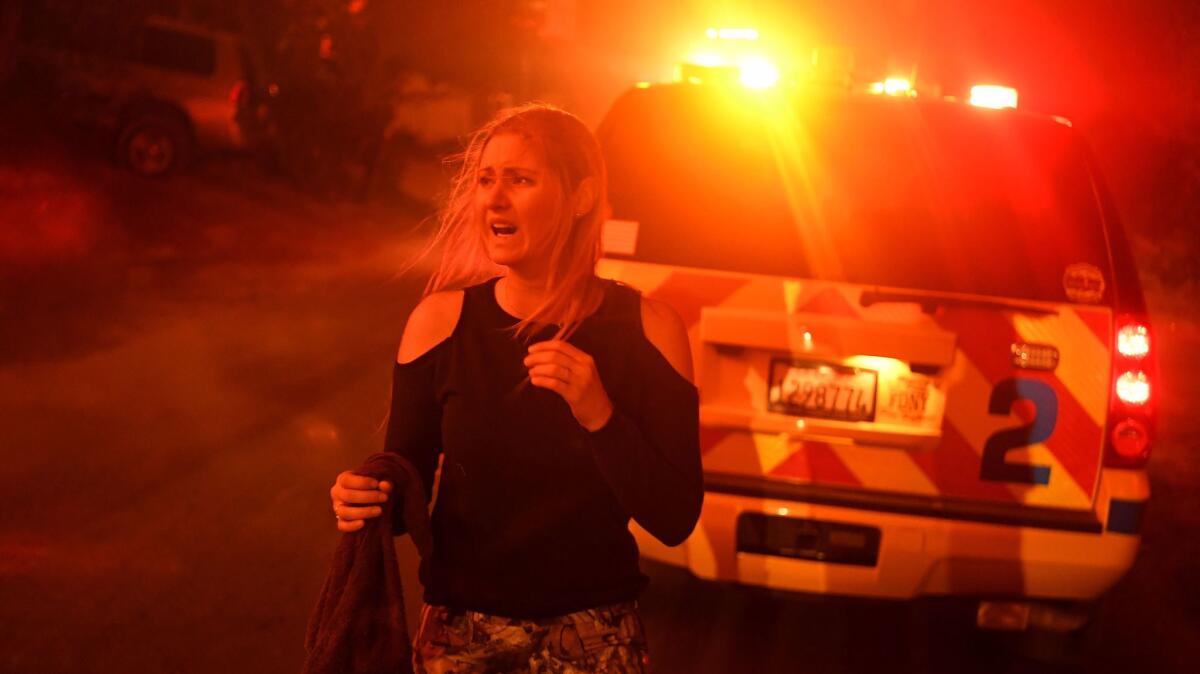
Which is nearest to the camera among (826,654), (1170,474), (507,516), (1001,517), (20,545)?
(507,516)

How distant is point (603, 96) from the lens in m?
41.2

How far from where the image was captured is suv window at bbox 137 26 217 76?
17.1m

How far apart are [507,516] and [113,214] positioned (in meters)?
14.6

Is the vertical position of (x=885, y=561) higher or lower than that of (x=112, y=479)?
higher

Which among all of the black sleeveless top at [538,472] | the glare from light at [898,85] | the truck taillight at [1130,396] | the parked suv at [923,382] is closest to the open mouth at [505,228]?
Answer: the black sleeveless top at [538,472]

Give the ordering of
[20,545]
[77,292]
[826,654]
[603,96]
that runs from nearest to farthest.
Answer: [826,654] < [20,545] < [77,292] < [603,96]

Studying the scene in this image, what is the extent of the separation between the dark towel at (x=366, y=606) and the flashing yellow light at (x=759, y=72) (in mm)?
2688

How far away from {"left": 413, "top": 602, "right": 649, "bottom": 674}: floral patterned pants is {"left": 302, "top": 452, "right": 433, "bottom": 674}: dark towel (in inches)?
3.9

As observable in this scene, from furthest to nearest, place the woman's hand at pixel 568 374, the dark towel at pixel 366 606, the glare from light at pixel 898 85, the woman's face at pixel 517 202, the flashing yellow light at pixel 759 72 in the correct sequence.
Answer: the glare from light at pixel 898 85 → the flashing yellow light at pixel 759 72 → the woman's face at pixel 517 202 → the dark towel at pixel 366 606 → the woman's hand at pixel 568 374

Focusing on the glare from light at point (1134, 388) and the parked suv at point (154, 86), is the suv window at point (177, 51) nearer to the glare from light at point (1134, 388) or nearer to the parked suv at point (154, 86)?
the parked suv at point (154, 86)

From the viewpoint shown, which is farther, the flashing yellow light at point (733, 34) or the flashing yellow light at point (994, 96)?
the flashing yellow light at point (733, 34)

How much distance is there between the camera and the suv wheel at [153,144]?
56.2 ft

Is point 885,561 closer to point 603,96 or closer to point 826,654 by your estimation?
point 826,654

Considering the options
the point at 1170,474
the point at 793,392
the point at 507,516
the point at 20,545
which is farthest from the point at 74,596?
the point at 1170,474
